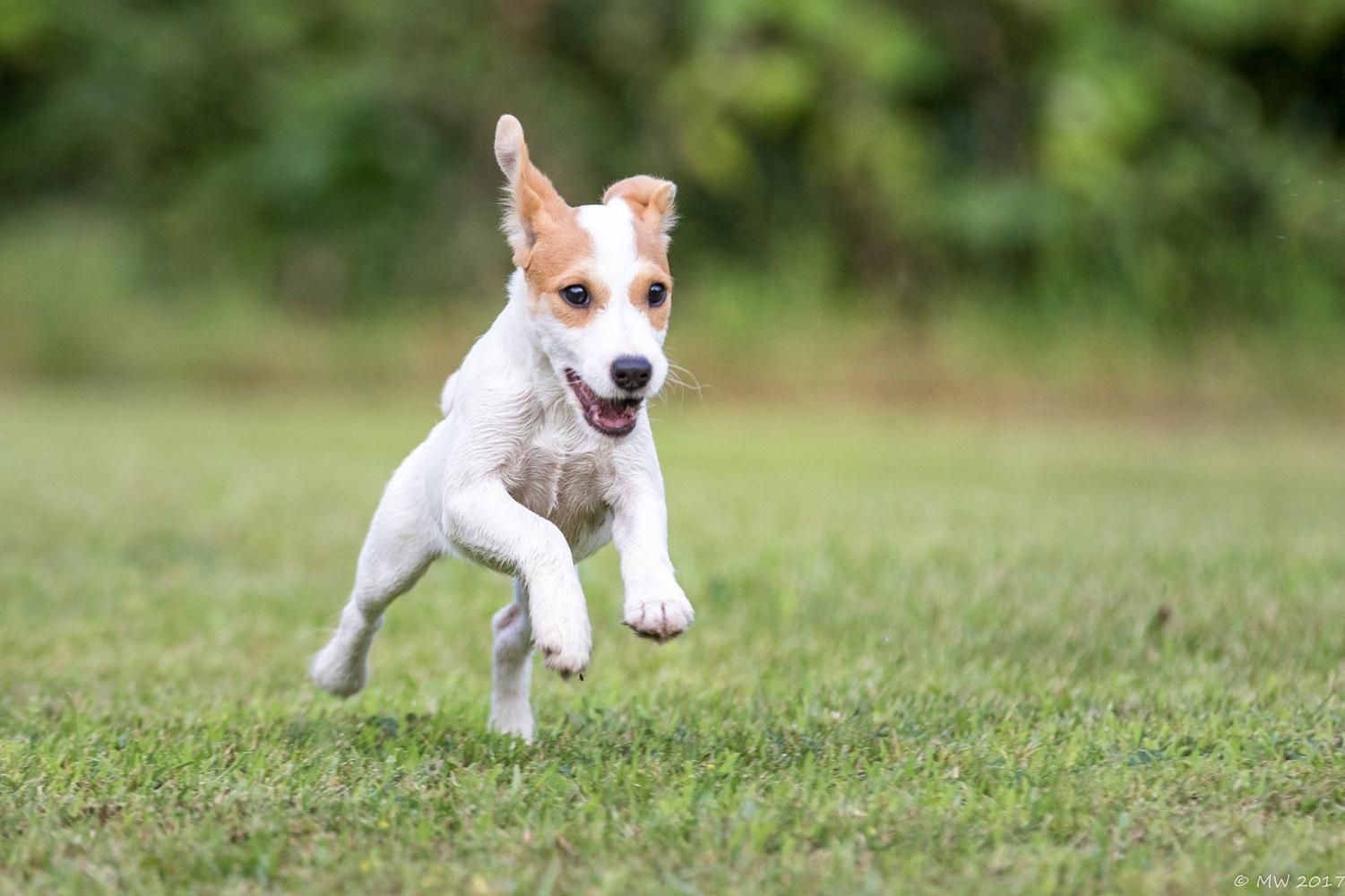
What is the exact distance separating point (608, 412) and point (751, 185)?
1486 centimetres

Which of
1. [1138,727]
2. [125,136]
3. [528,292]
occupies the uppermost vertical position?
[125,136]

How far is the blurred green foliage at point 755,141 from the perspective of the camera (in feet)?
53.5

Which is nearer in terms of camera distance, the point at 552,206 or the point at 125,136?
the point at 552,206

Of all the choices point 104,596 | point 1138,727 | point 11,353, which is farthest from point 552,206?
point 11,353

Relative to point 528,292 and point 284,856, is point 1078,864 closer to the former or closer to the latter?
point 284,856

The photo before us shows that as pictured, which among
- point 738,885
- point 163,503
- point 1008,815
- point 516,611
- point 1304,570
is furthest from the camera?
point 163,503

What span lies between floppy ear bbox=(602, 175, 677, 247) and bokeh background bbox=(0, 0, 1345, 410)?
11.4m

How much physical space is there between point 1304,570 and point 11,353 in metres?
14.4

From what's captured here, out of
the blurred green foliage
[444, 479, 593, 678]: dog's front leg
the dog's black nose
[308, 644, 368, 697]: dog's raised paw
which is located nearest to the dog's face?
the dog's black nose

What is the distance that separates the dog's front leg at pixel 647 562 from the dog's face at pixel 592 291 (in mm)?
185

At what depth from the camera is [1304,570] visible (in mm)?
6348

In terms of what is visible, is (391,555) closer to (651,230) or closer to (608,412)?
(608,412)

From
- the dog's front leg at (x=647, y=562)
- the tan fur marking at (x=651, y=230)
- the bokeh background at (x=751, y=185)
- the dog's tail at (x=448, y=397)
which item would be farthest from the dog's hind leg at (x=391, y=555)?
the bokeh background at (x=751, y=185)

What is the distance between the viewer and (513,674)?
169 inches
